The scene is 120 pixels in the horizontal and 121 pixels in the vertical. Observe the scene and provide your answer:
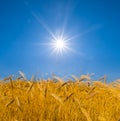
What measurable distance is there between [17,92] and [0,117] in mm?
976

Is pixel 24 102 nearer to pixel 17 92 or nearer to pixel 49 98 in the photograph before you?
pixel 49 98

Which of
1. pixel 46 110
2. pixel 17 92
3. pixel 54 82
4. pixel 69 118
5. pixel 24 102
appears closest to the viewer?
pixel 69 118

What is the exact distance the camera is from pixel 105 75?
4035 mm

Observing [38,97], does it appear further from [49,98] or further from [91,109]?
[91,109]

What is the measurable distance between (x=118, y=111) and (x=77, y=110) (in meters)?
0.38

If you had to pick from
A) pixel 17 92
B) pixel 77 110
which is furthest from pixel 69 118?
pixel 17 92

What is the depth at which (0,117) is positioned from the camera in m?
2.65

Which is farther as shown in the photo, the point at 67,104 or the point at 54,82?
the point at 54,82

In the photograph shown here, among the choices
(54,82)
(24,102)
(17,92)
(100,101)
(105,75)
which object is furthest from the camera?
(54,82)

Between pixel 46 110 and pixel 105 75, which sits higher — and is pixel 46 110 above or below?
below

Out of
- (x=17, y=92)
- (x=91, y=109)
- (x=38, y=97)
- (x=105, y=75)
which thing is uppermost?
(x=105, y=75)

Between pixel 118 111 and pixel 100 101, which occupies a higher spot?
pixel 100 101

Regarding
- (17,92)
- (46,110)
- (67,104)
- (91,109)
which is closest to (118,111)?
(91,109)

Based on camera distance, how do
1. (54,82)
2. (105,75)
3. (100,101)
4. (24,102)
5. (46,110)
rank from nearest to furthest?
(46,110)
(24,102)
(100,101)
(105,75)
(54,82)
